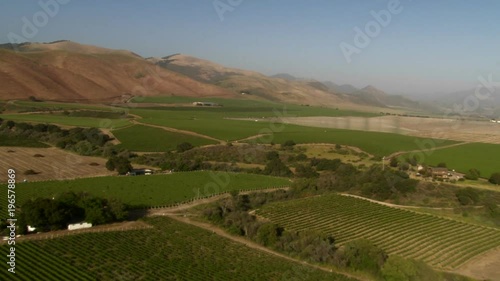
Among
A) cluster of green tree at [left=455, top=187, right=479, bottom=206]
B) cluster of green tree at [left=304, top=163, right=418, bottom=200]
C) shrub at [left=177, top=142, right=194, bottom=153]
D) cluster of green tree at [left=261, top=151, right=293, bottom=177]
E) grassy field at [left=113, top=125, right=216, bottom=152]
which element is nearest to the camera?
cluster of green tree at [left=455, top=187, right=479, bottom=206]

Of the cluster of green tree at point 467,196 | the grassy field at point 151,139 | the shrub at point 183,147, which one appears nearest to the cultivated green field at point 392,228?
the cluster of green tree at point 467,196

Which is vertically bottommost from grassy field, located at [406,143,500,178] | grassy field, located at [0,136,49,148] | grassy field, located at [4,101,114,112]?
grassy field, located at [406,143,500,178]

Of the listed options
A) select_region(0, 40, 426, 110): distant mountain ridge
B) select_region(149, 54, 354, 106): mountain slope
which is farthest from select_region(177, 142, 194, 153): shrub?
select_region(149, 54, 354, 106): mountain slope

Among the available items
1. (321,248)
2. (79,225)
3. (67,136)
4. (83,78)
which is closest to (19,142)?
(67,136)

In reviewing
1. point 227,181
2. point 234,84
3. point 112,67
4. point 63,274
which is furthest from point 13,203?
point 234,84

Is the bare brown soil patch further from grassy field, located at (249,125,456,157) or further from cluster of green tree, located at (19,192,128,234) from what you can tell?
grassy field, located at (249,125,456,157)

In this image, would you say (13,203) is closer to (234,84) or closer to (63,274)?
(63,274)

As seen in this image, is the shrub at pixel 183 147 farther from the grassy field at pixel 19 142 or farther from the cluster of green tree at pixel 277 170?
the grassy field at pixel 19 142
